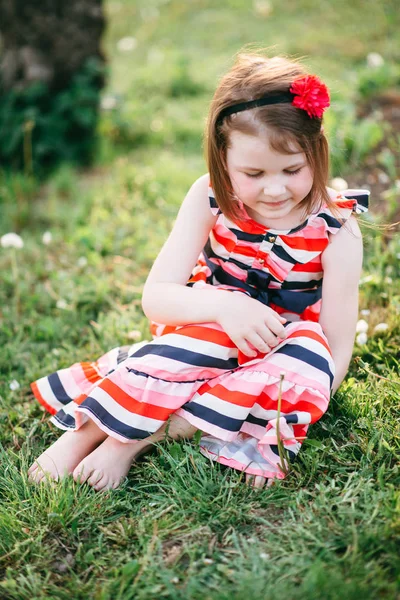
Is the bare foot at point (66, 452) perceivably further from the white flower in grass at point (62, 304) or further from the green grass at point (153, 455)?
the white flower in grass at point (62, 304)

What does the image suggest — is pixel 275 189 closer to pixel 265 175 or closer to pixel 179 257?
pixel 265 175

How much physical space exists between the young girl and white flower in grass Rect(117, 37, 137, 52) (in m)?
4.44

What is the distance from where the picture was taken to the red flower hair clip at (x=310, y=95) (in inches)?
66.6

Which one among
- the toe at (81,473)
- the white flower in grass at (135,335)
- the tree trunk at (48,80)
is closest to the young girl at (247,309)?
the toe at (81,473)

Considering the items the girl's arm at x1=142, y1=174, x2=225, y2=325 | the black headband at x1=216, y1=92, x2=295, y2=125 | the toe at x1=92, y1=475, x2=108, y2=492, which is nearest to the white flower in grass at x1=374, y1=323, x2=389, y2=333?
the girl's arm at x1=142, y1=174, x2=225, y2=325

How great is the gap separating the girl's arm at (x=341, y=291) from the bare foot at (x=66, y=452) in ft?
2.54

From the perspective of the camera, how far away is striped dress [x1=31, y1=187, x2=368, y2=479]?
181 centimetres

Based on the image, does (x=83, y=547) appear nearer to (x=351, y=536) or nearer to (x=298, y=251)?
(x=351, y=536)

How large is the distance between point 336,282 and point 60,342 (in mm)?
1276

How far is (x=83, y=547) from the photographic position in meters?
1.68

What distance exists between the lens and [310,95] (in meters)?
1.69

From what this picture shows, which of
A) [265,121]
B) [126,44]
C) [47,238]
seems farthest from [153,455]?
[126,44]

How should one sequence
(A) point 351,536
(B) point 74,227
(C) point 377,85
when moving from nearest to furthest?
A: (A) point 351,536, (B) point 74,227, (C) point 377,85

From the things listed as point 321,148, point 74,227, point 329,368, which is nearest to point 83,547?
point 329,368
